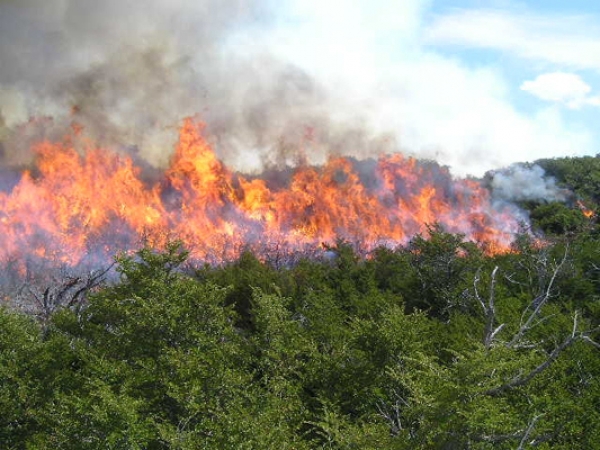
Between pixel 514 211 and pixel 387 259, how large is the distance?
5048 centimetres

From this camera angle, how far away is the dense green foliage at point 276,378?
58.6 feet

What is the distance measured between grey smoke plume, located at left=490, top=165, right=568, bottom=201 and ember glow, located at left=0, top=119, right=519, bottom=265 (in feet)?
10.2

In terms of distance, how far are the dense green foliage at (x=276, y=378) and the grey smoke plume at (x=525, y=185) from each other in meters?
66.9

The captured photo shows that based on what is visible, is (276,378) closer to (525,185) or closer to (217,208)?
(217,208)

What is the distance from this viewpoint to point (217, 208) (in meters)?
93.9

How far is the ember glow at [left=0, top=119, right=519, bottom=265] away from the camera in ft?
289

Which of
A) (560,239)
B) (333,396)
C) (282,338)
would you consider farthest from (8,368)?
(560,239)

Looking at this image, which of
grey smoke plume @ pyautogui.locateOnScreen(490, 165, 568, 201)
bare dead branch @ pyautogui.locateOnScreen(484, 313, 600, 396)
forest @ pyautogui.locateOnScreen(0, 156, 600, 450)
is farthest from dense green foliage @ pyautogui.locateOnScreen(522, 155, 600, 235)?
bare dead branch @ pyautogui.locateOnScreen(484, 313, 600, 396)

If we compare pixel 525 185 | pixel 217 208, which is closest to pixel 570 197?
pixel 525 185

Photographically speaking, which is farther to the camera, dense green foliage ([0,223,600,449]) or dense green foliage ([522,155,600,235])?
dense green foliage ([522,155,600,235])

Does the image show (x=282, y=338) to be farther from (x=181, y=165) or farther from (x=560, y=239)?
(x=181, y=165)

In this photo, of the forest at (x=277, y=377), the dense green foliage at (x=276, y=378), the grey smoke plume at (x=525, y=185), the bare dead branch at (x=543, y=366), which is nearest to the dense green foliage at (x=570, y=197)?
the grey smoke plume at (x=525, y=185)

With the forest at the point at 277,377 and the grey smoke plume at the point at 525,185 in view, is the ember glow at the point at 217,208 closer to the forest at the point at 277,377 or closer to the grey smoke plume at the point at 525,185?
the grey smoke plume at the point at 525,185

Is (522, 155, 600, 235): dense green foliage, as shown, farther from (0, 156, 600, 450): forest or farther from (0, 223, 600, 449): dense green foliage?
(0, 223, 600, 449): dense green foliage
